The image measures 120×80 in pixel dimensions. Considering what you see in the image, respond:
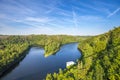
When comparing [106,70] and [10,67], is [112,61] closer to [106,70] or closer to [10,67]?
[106,70]

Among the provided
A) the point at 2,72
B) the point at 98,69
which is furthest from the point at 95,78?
the point at 2,72

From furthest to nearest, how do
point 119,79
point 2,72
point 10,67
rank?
point 10,67
point 2,72
point 119,79

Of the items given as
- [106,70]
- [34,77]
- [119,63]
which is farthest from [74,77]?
[34,77]

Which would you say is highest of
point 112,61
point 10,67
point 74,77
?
point 112,61

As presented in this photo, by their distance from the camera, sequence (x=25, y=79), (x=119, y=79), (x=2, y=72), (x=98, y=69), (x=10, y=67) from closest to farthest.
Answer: (x=119, y=79) < (x=98, y=69) < (x=25, y=79) < (x=2, y=72) < (x=10, y=67)

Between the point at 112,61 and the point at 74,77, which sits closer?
the point at 74,77

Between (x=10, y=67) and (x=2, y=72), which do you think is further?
(x=10, y=67)

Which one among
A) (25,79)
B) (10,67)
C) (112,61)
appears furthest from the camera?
(10,67)

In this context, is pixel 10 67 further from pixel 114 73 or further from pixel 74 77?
pixel 114 73

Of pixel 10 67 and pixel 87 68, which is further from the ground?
pixel 87 68
